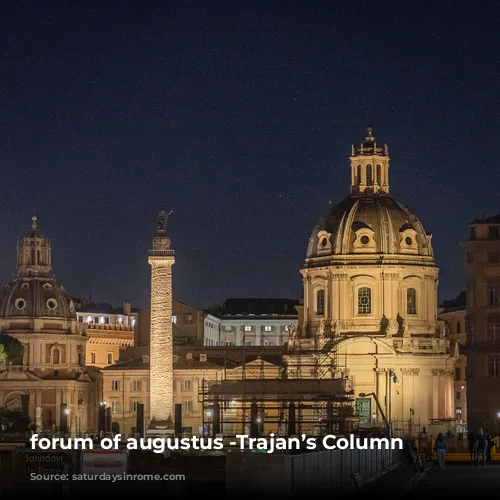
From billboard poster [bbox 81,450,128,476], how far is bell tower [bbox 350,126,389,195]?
352 feet

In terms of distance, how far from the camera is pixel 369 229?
167625mm

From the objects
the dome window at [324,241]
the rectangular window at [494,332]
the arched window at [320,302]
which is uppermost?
→ the dome window at [324,241]

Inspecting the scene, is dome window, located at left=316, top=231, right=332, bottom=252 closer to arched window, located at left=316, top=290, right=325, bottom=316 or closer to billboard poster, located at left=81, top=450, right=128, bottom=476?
arched window, located at left=316, top=290, right=325, bottom=316

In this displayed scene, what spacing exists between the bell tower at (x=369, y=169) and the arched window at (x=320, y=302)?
9.09 m

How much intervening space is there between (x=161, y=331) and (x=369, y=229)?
1984 centimetres

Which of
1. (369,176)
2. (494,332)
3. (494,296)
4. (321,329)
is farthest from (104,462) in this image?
(369,176)

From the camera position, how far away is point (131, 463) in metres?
70.2

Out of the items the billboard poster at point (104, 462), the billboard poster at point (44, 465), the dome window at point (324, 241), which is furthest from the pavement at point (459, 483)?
the dome window at point (324, 241)

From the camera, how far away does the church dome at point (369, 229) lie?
168 metres

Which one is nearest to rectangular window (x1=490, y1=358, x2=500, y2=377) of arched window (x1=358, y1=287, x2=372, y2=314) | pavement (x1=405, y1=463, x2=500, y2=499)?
arched window (x1=358, y1=287, x2=372, y2=314)

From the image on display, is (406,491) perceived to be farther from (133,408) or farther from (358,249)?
(133,408)

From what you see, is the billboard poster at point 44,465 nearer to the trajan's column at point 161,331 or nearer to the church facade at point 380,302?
the trajan's column at point 161,331

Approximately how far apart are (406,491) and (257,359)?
4598 inches

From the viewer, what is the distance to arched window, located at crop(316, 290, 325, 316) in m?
169
